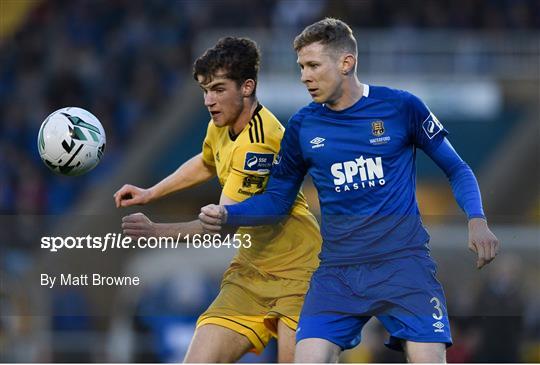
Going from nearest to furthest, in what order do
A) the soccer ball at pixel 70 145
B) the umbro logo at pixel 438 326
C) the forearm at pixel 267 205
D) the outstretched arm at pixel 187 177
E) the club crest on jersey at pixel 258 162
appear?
1. the umbro logo at pixel 438 326
2. the forearm at pixel 267 205
3. the club crest on jersey at pixel 258 162
4. the soccer ball at pixel 70 145
5. the outstretched arm at pixel 187 177

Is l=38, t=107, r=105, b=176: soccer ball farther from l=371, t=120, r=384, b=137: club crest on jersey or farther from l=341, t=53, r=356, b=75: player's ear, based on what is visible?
l=371, t=120, r=384, b=137: club crest on jersey

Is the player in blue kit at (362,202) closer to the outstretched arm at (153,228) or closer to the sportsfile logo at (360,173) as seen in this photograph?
the sportsfile logo at (360,173)

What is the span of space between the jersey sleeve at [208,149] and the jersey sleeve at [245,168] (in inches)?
17.6

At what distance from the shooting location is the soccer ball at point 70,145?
698 centimetres

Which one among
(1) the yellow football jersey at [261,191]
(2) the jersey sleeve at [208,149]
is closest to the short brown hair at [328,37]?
(1) the yellow football jersey at [261,191]

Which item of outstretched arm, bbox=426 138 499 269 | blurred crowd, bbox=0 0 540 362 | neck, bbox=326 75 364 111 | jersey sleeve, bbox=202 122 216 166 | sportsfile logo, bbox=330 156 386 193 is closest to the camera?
outstretched arm, bbox=426 138 499 269

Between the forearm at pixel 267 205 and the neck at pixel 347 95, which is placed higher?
the neck at pixel 347 95

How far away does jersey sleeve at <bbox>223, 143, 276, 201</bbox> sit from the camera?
268 inches

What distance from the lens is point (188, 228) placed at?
6605 millimetres

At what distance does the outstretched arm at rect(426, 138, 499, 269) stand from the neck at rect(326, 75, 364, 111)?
1.53 ft

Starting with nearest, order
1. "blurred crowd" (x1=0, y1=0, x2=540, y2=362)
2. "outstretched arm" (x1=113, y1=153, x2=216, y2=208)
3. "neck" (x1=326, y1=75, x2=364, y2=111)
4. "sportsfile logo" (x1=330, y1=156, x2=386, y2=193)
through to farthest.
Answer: "sportsfile logo" (x1=330, y1=156, x2=386, y2=193)
"neck" (x1=326, y1=75, x2=364, y2=111)
"outstretched arm" (x1=113, y1=153, x2=216, y2=208)
"blurred crowd" (x1=0, y1=0, x2=540, y2=362)

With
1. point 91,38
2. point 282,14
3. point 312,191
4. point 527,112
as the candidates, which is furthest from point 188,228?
point 91,38

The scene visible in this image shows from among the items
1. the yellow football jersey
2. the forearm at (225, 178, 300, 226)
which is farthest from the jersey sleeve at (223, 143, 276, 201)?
the forearm at (225, 178, 300, 226)

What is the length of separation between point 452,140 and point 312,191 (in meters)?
2.10
